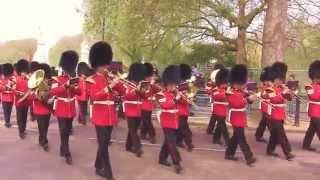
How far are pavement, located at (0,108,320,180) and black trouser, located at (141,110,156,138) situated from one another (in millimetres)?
309

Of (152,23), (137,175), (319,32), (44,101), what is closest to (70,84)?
(44,101)

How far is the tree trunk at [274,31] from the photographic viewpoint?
1658 centimetres

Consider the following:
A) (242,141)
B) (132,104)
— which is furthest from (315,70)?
(132,104)

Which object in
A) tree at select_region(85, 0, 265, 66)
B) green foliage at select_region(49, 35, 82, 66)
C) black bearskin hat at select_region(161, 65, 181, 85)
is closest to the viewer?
black bearskin hat at select_region(161, 65, 181, 85)

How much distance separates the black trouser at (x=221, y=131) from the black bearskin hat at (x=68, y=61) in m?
2.93

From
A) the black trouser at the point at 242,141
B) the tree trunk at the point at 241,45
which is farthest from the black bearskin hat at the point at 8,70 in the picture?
the tree trunk at the point at 241,45

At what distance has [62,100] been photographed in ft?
32.9

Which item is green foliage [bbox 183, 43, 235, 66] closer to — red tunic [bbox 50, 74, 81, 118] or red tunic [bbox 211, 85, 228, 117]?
red tunic [bbox 211, 85, 228, 117]

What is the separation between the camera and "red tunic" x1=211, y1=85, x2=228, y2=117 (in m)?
11.9

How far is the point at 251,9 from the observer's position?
70.3ft

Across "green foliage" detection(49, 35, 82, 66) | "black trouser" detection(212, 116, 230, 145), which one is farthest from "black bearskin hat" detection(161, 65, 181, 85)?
"green foliage" detection(49, 35, 82, 66)

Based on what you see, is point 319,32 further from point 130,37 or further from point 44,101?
point 44,101

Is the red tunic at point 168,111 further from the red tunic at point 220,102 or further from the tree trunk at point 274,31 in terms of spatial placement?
the tree trunk at point 274,31

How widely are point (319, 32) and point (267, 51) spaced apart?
5.05 m
